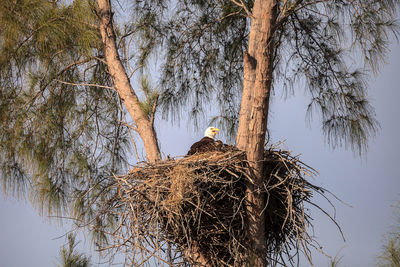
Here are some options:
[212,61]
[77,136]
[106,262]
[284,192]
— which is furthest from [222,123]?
[106,262]

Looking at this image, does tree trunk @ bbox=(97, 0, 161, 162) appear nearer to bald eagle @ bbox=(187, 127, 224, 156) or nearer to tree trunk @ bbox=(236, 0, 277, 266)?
bald eagle @ bbox=(187, 127, 224, 156)

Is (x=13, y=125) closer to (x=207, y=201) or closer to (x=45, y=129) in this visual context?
(x=45, y=129)

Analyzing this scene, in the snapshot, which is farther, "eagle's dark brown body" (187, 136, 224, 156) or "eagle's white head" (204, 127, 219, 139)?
"eagle's white head" (204, 127, 219, 139)

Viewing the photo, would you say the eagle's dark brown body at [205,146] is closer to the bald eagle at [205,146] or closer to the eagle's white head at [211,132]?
the bald eagle at [205,146]

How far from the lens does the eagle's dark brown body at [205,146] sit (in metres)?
3.79

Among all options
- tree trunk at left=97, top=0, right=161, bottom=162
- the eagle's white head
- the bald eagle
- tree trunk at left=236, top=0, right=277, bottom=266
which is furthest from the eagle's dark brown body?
the eagle's white head

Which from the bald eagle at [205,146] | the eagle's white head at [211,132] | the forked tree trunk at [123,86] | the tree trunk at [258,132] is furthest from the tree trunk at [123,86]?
the tree trunk at [258,132]

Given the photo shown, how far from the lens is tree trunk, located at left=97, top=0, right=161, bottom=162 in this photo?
13.7 feet

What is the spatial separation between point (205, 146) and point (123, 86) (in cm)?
96

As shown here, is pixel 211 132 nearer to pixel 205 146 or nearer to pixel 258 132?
pixel 205 146

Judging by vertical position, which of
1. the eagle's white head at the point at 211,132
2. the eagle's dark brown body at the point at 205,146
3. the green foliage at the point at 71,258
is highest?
the eagle's white head at the point at 211,132

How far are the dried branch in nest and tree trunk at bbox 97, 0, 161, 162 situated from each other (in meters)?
0.45

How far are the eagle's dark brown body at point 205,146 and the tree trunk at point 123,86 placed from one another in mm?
288

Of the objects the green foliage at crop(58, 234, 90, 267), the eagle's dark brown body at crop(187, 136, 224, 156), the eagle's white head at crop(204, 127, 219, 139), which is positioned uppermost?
the eagle's white head at crop(204, 127, 219, 139)
